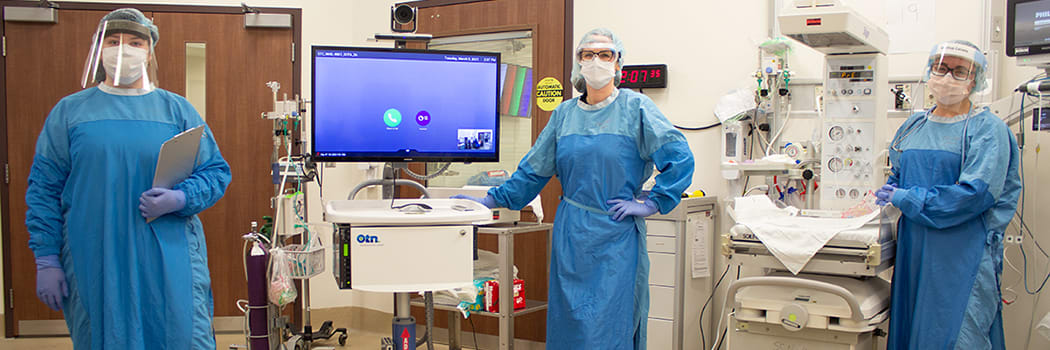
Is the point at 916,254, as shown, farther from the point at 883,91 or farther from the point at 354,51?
the point at 354,51

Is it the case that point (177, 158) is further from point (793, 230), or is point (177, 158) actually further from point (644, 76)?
point (644, 76)

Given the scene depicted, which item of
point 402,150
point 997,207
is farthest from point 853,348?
point 402,150

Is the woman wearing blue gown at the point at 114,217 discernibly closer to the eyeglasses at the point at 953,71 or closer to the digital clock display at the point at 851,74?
the digital clock display at the point at 851,74

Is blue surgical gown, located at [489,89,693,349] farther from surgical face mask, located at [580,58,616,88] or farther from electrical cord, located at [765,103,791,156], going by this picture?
electrical cord, located at [765,103,791,156]

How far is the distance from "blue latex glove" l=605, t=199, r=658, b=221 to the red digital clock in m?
1.32

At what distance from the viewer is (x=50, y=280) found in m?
2.16

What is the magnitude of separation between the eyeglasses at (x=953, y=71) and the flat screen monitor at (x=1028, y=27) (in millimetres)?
250

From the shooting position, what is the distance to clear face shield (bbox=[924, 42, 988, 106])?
2.69 meters

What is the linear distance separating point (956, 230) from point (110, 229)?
279 cm

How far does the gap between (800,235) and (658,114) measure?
66 cm

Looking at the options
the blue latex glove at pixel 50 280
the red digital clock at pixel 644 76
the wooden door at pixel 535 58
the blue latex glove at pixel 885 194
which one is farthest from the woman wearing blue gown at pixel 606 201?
the blue latex glove at pixel 50 280

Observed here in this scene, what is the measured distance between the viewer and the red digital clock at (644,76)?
3.80 m

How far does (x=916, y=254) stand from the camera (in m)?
2.75

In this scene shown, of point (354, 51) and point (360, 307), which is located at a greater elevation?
point (354, 51)
